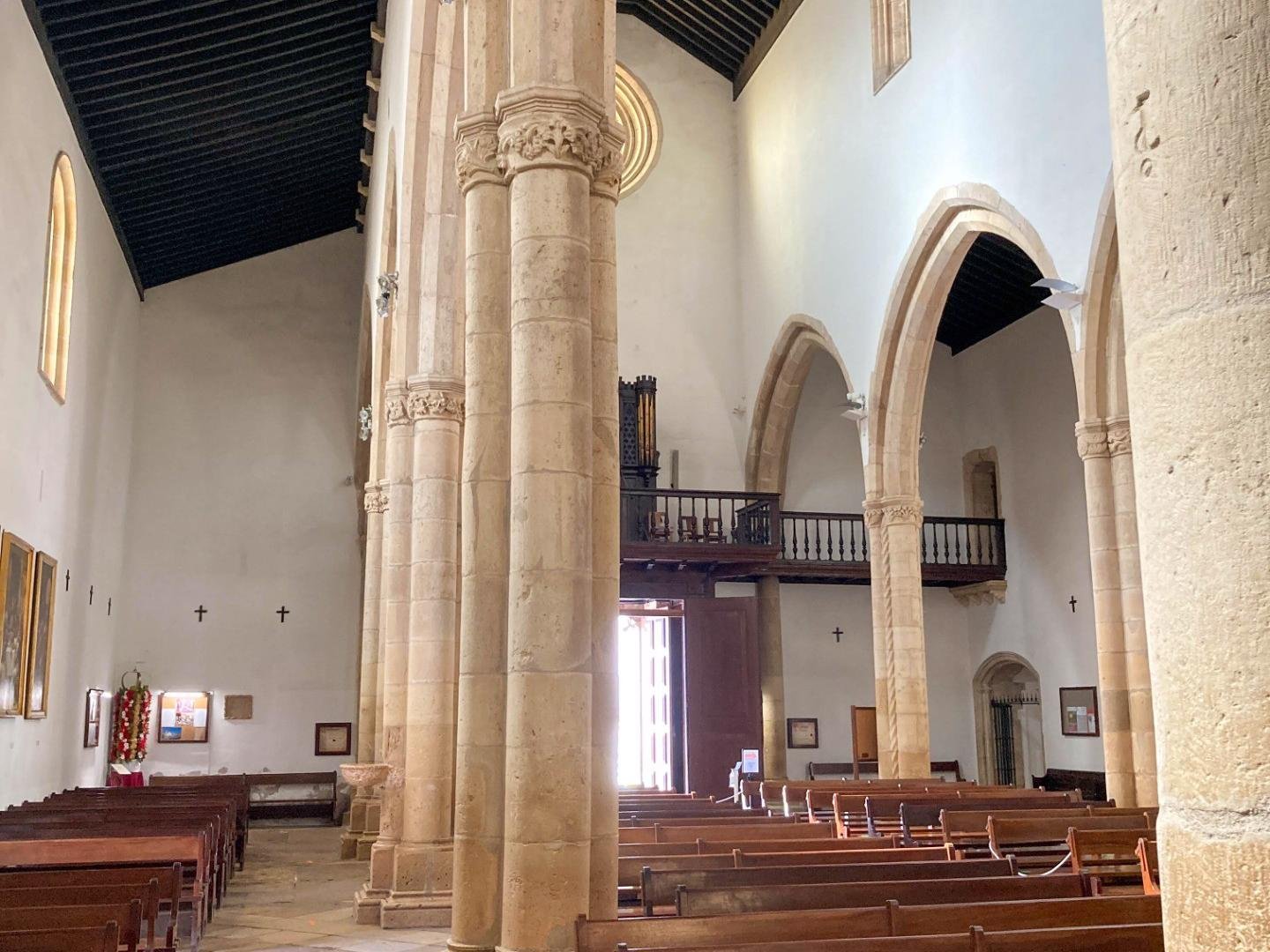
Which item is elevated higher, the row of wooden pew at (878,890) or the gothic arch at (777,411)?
the gothic arch at (777,411)

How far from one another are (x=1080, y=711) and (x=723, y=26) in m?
11.8

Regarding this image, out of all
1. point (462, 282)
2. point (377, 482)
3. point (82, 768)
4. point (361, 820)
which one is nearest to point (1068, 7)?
point (462, 282)

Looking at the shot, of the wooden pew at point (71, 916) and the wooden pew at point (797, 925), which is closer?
the wooden pew at point (797, 925)

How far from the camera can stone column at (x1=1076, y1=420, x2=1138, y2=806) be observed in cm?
1097

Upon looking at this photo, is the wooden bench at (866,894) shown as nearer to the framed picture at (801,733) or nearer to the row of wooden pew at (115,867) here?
the row of wooden pew at (115,867)

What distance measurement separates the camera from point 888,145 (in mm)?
14922

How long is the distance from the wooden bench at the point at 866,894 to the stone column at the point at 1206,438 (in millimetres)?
3155

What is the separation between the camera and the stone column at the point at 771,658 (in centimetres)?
1909

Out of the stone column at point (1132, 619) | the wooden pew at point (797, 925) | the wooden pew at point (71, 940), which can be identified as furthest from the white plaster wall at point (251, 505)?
the wooden pew at point (797, 925)

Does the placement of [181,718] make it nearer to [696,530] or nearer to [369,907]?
[696,530]

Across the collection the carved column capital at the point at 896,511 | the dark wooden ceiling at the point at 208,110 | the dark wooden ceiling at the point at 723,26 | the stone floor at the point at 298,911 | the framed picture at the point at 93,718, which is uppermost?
the dark wooden ceiling at the point at 723,26

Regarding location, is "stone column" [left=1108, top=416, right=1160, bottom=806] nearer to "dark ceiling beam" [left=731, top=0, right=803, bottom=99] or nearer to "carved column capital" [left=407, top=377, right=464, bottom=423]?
"carved column capital" [left=407, top=377, right=464, bottom=423]

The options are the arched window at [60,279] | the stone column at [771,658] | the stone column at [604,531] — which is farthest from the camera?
the stone column at [771,658]

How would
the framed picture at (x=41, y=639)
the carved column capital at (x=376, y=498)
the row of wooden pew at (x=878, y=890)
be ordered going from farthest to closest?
1. the carved column capital at (x=376, y=498)
2. the framed picture at (x=41, y=639)
3. the row of wooden pew at (x=878, y=890)
